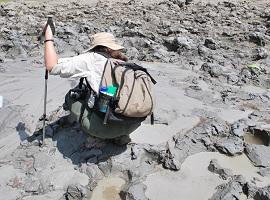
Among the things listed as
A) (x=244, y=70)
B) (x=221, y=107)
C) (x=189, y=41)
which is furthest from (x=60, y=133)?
(x=189, y=41)

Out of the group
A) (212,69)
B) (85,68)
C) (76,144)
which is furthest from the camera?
(212,69)

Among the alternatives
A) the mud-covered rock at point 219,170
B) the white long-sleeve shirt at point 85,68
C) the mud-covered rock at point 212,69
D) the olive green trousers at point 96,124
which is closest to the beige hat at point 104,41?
the white long-sleeve shirt at point 85,68

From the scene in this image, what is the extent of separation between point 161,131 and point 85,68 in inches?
56.5

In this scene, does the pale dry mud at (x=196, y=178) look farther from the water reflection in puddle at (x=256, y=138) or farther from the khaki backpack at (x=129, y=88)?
the khaki backpack at (x=129, y=88)

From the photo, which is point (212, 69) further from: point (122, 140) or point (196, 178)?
point (196, 178)

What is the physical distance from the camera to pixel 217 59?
8.81 metres

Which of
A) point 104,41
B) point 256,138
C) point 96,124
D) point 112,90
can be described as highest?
point 104,41

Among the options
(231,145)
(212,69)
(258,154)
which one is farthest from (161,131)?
(212,69)

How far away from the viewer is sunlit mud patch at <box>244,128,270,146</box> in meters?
5.46

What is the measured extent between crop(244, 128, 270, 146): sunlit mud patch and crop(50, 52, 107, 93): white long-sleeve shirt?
207 centimetres

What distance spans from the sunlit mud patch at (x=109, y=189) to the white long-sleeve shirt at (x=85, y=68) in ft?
3.11

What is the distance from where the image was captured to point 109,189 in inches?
182

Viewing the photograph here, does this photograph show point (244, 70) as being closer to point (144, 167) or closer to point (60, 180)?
point (144, 167)

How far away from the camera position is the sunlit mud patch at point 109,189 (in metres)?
4.52
